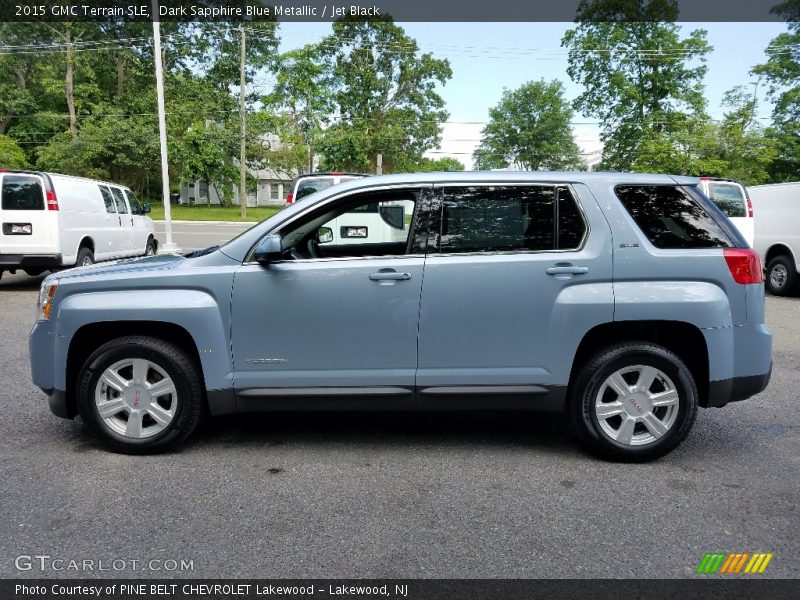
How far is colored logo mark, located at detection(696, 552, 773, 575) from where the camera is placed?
2732mm

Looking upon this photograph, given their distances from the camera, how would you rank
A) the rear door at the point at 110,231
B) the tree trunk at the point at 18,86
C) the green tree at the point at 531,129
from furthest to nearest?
the green tree at the point at 531,129 < the tree trunk at the point at 18,86 < the rear door at the point at 110,231

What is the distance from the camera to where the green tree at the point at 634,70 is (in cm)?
3812

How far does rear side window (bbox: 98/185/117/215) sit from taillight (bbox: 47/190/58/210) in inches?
71.9

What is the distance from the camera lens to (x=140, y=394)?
3.92 metres

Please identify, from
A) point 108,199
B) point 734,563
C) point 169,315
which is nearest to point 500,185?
point 169,315

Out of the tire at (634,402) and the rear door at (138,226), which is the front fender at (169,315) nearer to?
→ the tire at (634,402)

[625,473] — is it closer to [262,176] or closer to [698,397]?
[698,397]

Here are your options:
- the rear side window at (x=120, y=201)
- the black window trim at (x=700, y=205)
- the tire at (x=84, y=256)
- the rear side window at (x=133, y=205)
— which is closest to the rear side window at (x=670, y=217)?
the black window trim at (x=700, y=205)

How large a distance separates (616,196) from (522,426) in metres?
1.84

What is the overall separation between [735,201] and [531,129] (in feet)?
180

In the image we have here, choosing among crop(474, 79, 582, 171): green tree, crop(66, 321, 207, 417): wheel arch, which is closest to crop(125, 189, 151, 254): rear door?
crop(66, 321, 207, 417): wheel arch

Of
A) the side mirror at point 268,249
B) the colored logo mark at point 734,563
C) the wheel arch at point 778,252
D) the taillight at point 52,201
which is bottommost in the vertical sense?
the colored logo mark at point 734,563

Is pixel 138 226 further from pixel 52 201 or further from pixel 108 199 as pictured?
pixel 52 201

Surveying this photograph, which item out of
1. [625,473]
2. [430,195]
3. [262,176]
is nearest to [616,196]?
[430,195]
